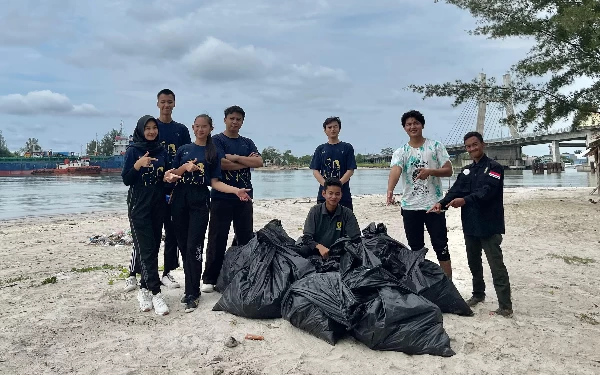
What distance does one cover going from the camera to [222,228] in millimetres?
4113

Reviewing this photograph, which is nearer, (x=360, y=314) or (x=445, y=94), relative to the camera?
(x=360, y=314)

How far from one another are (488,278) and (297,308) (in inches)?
111

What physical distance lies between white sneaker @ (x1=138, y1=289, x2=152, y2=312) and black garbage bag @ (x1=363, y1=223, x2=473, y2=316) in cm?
195

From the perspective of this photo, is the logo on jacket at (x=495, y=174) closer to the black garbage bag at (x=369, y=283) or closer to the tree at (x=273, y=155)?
the black garbage bag at (x=369, y=283)

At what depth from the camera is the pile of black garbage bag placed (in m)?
2.88

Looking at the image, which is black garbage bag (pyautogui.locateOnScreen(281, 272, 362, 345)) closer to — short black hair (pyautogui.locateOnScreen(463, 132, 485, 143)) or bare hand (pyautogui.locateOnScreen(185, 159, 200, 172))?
bare hand (pyautogui.locateOnScreen(185, 159, 200, 172))

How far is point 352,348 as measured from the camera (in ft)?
9.55

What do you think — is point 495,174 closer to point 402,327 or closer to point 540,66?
point 402,327

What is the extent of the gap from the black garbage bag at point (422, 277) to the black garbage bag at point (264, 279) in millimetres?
640

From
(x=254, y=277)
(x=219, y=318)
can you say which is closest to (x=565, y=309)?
(x=254, y=277)

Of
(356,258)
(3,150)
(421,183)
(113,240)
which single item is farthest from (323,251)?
(3,150)

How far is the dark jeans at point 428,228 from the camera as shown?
3926 millimetres

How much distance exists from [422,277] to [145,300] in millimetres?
2376

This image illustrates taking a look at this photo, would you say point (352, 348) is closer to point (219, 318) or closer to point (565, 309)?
point (219, 318)
